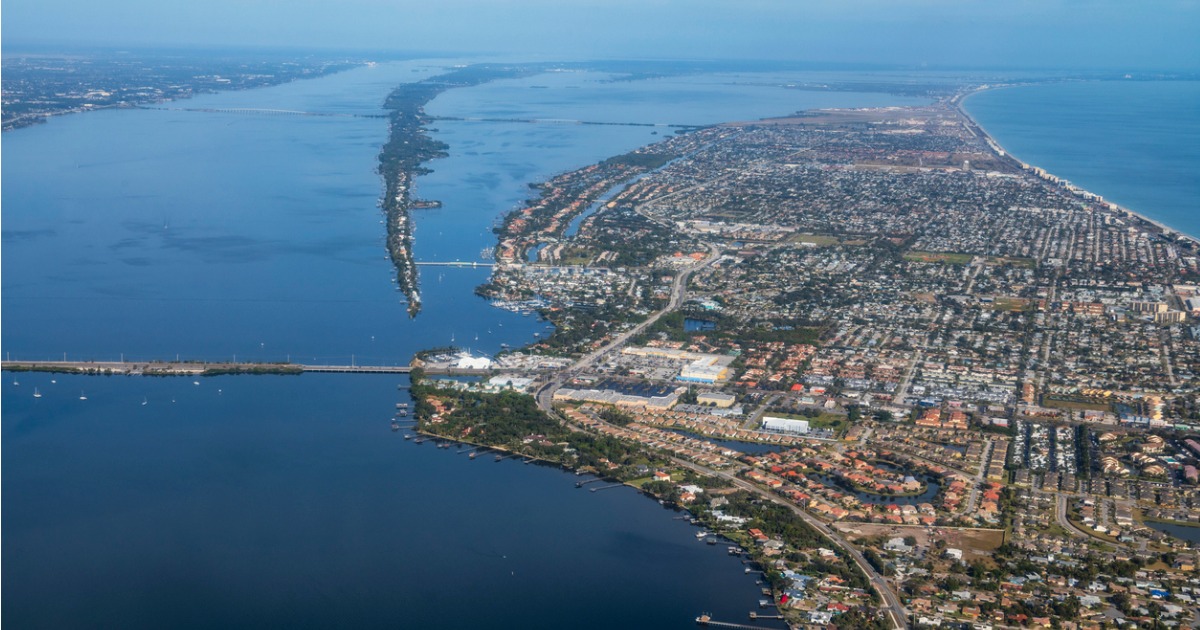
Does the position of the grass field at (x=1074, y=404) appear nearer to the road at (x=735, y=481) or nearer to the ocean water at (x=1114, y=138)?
the road at (x=735, y=481)

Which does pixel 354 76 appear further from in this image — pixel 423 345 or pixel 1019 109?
pixel 423 345

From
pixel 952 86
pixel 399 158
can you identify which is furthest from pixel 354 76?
pixel 399 158

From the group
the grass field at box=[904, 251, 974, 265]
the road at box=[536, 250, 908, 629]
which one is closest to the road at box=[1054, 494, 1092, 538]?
the road at box=[536, 250, 908, 629]

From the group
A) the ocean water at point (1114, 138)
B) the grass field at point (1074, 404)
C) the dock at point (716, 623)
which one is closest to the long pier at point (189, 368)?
the dock at point (716, 623)

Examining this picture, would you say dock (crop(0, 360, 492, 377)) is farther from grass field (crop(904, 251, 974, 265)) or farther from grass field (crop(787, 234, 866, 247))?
grass field (crop(787, 234, 866, 247))

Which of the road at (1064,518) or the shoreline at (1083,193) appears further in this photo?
the shoreline at (1083,193)

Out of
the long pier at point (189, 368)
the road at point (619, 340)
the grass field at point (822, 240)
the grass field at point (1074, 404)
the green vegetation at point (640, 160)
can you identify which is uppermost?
the green vegetation at point (640, 160)

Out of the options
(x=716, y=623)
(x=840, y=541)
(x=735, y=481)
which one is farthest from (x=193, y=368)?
(x=840, y=541)
